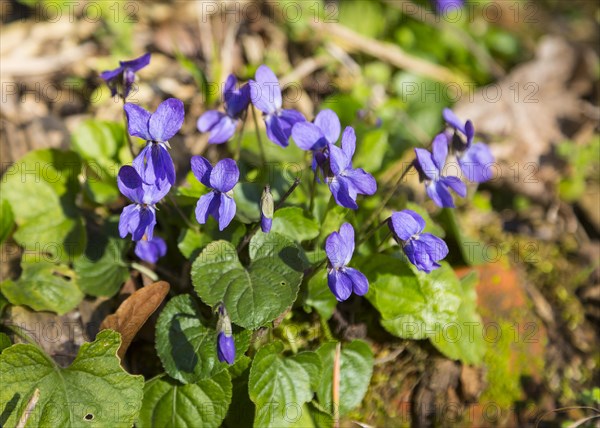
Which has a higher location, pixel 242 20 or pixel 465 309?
pixel 242 20

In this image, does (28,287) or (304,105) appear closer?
(28,287)

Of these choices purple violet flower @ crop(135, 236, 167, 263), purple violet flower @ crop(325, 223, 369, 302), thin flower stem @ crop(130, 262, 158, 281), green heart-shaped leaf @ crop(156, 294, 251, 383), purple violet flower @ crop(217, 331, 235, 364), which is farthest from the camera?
thin flower stem @ crop(130, 262, 158, 281)

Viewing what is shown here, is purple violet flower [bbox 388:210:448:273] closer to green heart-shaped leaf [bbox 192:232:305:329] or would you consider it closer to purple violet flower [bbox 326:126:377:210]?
purple violet flower [bbox 326:126:377:210]

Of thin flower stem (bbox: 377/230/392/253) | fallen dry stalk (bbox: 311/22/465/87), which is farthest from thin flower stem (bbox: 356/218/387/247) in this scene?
fallen dry stalk (bbox: 311/22/465/87)

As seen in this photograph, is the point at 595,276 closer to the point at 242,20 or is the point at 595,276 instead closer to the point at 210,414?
the point at 210,414

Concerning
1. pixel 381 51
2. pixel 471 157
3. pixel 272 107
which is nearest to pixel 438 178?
pixel 471 157

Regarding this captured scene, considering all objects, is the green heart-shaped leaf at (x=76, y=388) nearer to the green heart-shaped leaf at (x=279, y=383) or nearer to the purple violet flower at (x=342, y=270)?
the green heart-shaped leaf at (x=279, y=383)

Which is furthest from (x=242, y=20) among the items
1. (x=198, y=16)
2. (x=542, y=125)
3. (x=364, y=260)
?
(x=364, y=260)
